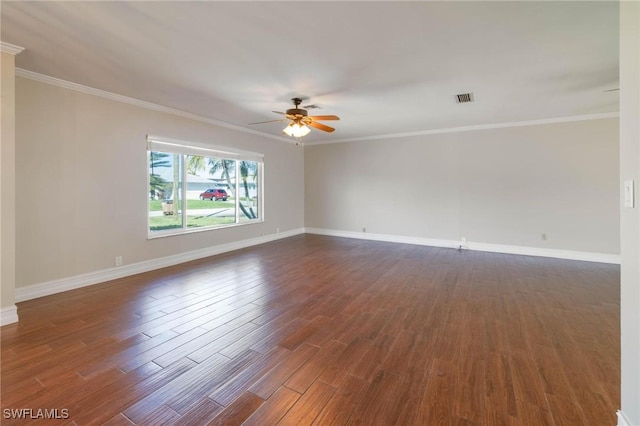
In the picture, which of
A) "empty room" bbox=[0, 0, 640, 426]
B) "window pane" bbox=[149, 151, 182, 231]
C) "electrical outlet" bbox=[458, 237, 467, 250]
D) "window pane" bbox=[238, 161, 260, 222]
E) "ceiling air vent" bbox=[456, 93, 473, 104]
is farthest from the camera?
"window pane" bbox=[238, 161, 260, 222]

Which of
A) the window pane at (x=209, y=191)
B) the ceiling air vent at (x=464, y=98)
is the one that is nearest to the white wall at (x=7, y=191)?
the window pane at (x=209, y=191)

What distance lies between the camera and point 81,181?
3816mm

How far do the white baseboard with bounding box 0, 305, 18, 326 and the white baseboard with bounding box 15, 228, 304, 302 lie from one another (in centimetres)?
63

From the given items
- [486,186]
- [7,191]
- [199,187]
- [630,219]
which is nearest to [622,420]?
[630,219]

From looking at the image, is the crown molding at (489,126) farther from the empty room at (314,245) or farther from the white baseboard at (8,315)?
the white baseboard at (8,315)

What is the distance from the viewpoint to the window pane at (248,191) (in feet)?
21.6

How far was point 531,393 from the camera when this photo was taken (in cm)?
182

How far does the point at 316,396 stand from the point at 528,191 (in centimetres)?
598

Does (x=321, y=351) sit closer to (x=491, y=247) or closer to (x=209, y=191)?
(x=209, y=191)

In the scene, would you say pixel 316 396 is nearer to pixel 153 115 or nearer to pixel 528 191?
pixel 153 115

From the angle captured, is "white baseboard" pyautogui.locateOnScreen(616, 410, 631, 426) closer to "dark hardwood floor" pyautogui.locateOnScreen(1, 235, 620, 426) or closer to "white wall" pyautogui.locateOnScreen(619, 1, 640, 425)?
"white wall" pyautogui.locateOnScreen(619, 1, 640, 425)

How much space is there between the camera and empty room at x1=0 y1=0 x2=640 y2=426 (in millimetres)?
1797

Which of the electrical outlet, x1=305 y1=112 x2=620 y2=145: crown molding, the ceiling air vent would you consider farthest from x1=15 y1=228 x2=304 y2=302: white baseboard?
the ceiling air vent

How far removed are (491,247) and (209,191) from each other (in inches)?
243
